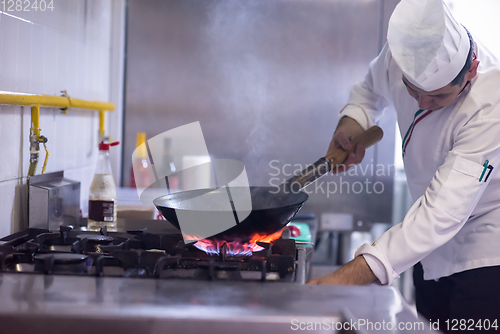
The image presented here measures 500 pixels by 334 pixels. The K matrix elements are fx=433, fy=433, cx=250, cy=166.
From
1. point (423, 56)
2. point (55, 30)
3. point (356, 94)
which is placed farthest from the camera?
point (356, 94)

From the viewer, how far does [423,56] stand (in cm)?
96

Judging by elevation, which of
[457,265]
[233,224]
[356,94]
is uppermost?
[356,94]

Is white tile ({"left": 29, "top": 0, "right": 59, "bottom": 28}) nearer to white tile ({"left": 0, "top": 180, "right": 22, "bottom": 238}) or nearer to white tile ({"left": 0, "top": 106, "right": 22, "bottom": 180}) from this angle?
white tile ({"left": 0, "top": 106, "right": 22, "bottom": 180})

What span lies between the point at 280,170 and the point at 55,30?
1.00m

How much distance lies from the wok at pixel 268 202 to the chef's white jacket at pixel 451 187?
180 millimetres

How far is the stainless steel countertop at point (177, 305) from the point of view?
0.64 m

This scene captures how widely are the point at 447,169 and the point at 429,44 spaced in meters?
0.28

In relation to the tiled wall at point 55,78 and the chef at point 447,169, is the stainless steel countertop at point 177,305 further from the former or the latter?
the tiled wall at point 55,78

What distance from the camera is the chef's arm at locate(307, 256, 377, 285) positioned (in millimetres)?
902

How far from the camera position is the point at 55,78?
1302 millimetres

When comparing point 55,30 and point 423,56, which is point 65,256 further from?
point 423,56

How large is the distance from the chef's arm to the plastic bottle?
679 mm

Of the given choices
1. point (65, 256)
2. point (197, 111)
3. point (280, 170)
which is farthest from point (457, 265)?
point (197, 111)

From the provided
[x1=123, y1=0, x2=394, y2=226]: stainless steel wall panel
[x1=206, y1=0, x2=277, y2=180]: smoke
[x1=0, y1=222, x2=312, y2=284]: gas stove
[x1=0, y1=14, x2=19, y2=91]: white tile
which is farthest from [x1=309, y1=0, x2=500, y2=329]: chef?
[x1=0, y1=14, x2=19, y2=91]: white tile
